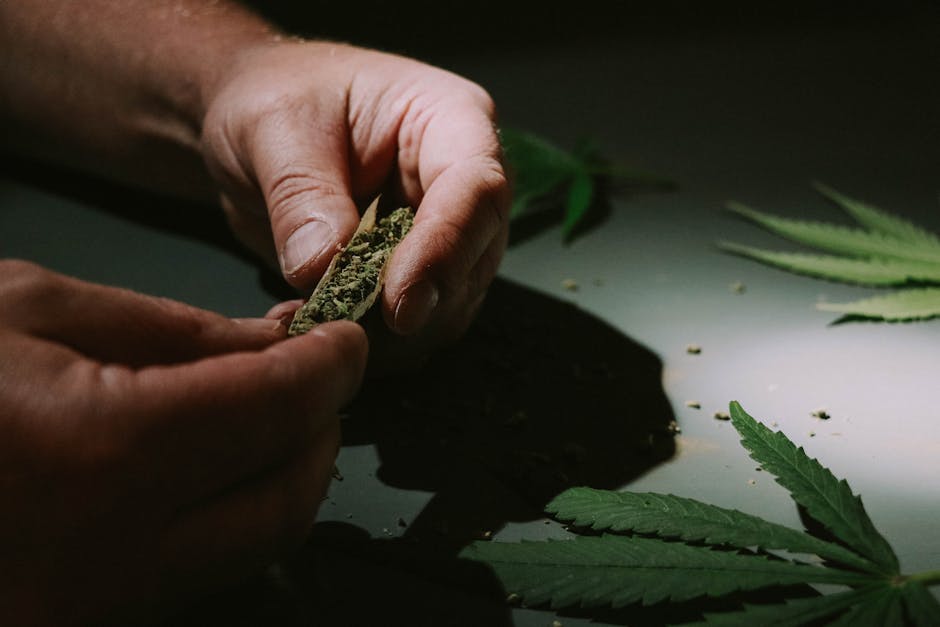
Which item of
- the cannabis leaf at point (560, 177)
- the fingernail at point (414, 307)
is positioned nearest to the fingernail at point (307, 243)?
the fingernail at point (414, 307)

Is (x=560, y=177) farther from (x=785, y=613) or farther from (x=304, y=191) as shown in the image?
(x=785, y=613)

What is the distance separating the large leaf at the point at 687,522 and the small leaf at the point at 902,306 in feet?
1.51

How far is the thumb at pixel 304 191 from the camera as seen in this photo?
90 cm

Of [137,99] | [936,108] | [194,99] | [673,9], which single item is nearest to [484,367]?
[194,99]

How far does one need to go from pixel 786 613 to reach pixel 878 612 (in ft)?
Answer: 0.24

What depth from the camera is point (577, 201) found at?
1365 mm

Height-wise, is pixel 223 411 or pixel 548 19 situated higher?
pixel 223 411

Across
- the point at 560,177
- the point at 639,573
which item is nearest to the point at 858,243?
the point at 560,177

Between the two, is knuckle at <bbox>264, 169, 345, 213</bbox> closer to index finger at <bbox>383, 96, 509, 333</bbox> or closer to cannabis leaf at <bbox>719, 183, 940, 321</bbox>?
index finger at <bbox>383, 96, 509, 333</bbox>

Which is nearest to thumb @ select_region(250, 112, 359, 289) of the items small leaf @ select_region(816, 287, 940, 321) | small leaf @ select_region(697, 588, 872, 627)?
small leaf @ select_region(697, 588, 872, 627)

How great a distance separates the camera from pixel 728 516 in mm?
679

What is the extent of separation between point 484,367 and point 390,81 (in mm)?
413

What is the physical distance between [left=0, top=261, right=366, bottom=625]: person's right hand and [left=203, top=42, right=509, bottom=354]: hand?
0.23 meters

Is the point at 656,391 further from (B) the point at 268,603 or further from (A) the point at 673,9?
(A) the point at 673,9
